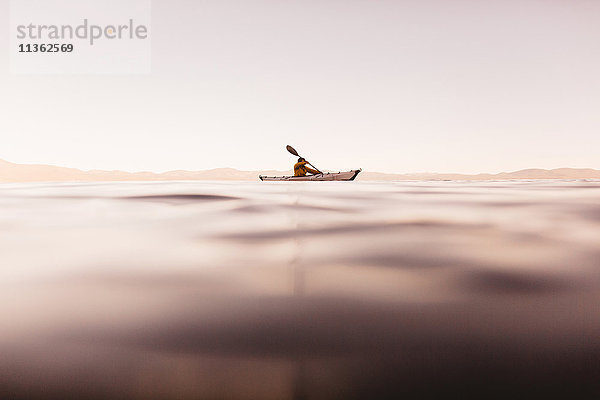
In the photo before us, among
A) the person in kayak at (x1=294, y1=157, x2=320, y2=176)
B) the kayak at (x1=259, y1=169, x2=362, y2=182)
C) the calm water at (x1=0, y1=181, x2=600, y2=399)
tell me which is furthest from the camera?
the person in kayak at (x1=294, y1=157, x2=320, y2=176)

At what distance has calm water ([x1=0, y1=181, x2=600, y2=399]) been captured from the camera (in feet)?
2.81

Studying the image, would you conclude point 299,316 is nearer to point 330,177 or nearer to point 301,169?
point 330,177

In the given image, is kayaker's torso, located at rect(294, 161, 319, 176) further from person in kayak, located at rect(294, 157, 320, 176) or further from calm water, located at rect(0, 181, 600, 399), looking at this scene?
calm water, located at rect(0, 181, 600, 399)

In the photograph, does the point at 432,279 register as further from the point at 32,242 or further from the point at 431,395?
the point at 32,242

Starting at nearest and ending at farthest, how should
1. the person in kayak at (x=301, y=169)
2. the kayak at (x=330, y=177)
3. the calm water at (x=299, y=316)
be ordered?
the calm water at (x=299, y=316) < the kayak at (x=330, y=177) < the person in kayak at (x=301, y=169)

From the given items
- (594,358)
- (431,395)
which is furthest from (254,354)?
(594,358)

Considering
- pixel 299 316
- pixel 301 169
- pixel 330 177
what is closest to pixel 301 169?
pixel 301 169

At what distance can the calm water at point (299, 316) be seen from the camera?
857 mm

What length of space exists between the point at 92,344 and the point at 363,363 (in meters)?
0.74

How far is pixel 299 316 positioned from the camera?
1.16 metres

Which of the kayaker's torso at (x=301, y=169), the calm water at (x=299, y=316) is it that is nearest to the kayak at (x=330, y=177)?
the kayaker's torso at (x=301, y=169)

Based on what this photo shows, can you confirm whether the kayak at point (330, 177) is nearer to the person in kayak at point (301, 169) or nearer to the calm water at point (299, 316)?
the person in kayak at point (301, 169)

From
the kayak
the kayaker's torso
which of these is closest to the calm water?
the kayak

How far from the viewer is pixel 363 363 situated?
3.03 ft
